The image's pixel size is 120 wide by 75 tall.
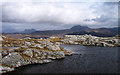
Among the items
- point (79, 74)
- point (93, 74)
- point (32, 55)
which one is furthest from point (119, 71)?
point (32, 55)

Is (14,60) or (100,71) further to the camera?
(14,60)

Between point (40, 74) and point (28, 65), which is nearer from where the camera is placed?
point (40, 74)

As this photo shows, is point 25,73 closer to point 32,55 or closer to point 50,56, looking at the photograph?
point 32,55

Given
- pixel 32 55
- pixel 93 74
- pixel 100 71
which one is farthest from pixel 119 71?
pixel 32 55

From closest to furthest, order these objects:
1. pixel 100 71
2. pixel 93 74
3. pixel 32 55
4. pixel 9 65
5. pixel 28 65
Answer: pixel 93 74, pixel 100 71, pixel 9 65, pixel 28 65, pixel 32 55

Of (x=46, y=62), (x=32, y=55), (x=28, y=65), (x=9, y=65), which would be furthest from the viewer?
(x=32, y=55)

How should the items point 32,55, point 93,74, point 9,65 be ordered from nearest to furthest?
point 93,74 → point 9,65 → point 32,55

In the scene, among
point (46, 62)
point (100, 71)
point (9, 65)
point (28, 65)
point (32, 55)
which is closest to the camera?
point (100, 71)

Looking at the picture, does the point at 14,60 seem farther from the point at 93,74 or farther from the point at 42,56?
the point at 93,74
